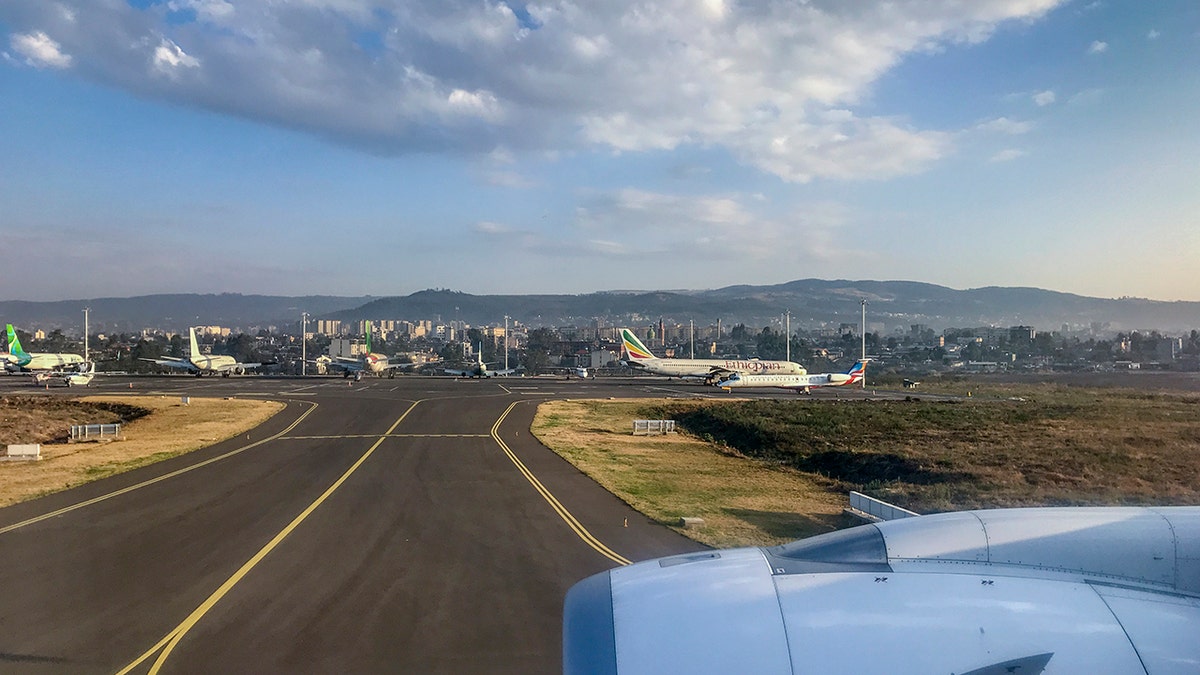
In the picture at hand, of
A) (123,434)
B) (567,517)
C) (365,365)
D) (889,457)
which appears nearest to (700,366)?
(365,365)

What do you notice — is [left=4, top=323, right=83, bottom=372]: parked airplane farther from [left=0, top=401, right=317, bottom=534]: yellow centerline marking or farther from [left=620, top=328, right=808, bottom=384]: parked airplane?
[left=0, top=401, right=317, bottom=534]: yellow centerline marking

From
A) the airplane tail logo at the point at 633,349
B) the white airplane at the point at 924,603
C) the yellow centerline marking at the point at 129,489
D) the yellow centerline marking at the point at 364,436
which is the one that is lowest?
the yellow centerline marking at the point at 364,436

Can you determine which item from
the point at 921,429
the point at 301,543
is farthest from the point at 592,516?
the point at 921,429

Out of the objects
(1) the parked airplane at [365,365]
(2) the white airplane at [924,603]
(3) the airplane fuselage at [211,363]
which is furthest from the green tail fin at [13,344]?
(2) the white airplane at [924,603]

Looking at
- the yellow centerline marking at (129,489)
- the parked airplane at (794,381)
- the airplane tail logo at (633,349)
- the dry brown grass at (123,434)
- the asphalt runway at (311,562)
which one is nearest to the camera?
the asphalt runway at (311,562)

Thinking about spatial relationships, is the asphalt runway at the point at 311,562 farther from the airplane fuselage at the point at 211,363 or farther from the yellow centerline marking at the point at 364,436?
the airplane fuselage at the point at 211,363

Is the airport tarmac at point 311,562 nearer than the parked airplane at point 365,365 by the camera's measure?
Yes

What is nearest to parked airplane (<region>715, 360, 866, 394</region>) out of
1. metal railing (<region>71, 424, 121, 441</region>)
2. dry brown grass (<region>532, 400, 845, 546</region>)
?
dry brown grass (<region>532, 400, 845, 546</region>)

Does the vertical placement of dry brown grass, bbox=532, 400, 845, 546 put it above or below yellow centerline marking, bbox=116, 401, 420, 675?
below
